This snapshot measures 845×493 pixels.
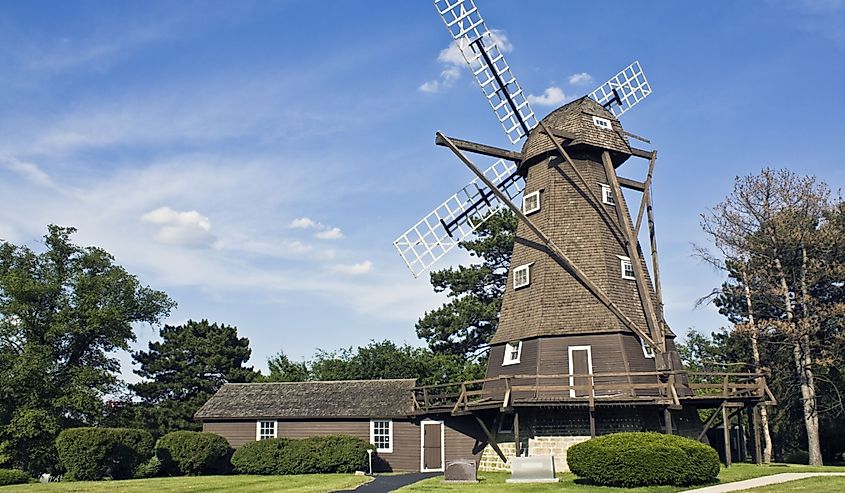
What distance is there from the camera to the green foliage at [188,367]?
1780 inches

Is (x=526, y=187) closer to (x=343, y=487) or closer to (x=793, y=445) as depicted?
(x=343, y=487)

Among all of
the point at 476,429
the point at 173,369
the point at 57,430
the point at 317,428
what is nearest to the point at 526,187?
the point at 476,429

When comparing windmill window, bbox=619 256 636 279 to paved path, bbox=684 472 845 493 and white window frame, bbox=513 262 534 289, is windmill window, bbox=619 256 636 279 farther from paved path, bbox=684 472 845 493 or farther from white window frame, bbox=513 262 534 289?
paved path, bbox=684 472 845 493

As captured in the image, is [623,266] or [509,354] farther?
[509,354]

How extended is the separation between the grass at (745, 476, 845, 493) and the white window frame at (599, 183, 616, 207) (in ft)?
35.9

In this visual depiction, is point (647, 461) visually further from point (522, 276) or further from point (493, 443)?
point (522, 276)

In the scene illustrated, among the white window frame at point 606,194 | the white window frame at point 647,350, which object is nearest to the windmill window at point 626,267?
the white window frame at point 606,194

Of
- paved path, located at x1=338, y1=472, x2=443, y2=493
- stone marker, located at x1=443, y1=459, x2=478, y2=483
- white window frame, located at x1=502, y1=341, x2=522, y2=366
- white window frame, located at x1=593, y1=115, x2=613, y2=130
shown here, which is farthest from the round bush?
white window frame, located at x1=593, y1=115, x2=613, y2=130

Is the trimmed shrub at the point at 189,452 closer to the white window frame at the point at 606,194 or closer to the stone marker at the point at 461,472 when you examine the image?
the stone marker at the point at 461,472

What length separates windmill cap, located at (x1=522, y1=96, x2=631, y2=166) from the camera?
84.8 ft

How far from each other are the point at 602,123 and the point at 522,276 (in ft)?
20.5

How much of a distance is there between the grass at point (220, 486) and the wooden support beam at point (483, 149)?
37.5 ft

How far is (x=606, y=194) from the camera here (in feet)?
86.0

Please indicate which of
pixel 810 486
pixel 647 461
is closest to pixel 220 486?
pixel 647 461
